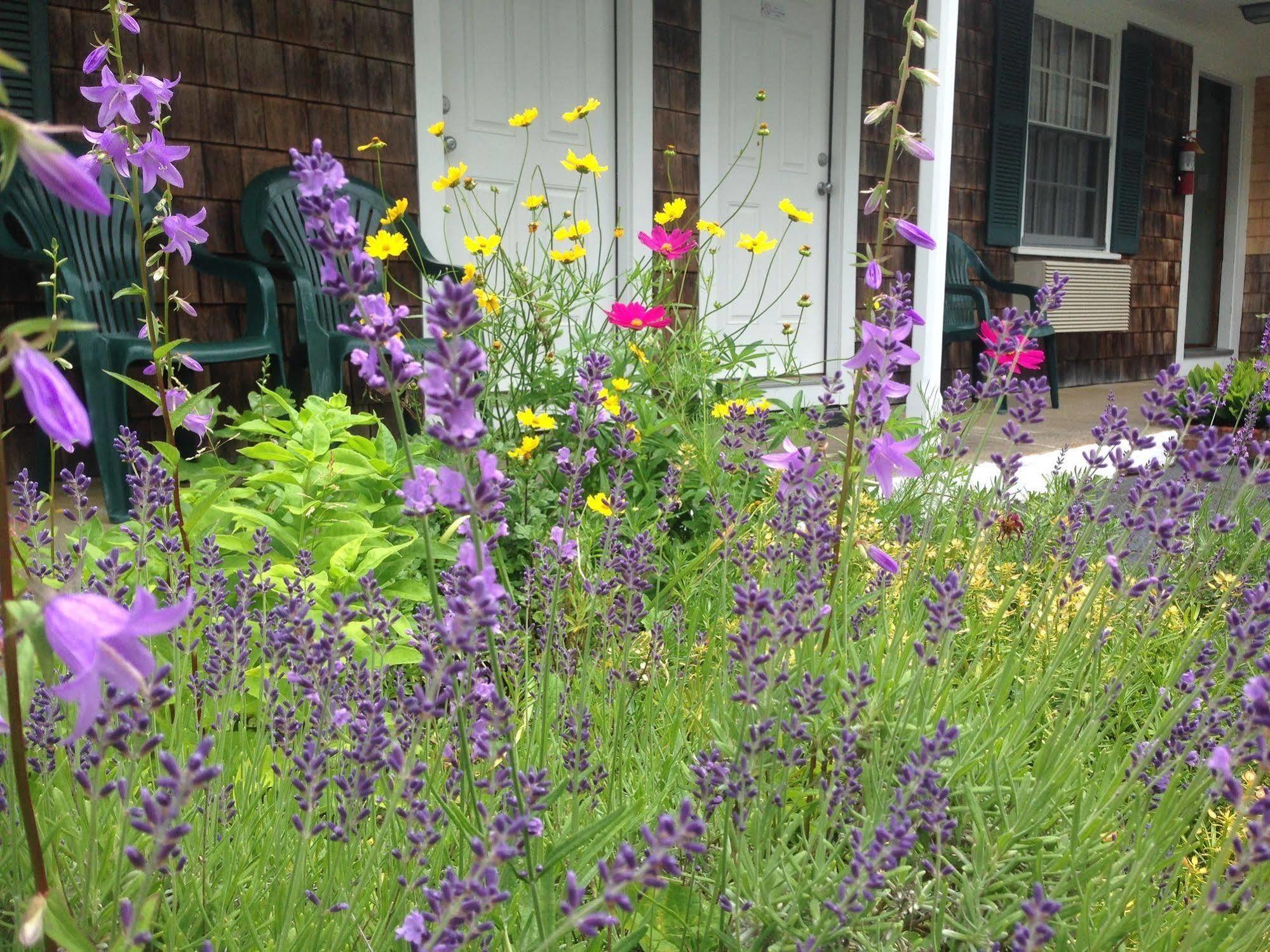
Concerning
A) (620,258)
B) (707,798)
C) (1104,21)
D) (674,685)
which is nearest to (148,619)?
(707,798)

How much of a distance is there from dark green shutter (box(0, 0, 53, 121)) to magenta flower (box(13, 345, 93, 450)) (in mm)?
3543

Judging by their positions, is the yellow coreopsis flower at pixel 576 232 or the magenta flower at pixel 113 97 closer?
the magenta flower at pixel 113 97

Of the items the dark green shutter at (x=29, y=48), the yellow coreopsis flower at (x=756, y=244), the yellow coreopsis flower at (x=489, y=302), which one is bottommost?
the yellow coreopsis flower at (x=489, y=302)

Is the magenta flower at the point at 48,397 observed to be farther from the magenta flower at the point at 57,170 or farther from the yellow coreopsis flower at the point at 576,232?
the yellow coreopsis flower at the point at 576,232

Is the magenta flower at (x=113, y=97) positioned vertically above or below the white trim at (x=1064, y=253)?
below

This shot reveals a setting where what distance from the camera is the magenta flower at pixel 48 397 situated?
1.70ft

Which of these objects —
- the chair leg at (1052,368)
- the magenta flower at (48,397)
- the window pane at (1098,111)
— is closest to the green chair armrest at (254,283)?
the magenta flower at (48,397)

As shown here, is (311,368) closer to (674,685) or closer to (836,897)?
(674,685)

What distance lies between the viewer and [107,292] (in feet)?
12.0

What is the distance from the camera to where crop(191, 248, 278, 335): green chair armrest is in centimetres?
382

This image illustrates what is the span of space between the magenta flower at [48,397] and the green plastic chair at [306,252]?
3269 mm

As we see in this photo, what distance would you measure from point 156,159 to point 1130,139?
335 inches

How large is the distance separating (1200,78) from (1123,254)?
2398 mm

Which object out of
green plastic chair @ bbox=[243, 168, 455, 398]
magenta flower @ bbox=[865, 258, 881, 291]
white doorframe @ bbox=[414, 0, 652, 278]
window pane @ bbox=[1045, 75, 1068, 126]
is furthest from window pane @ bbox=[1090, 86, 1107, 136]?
magenta flower @ bbox=[865, 258, 881, 291]
